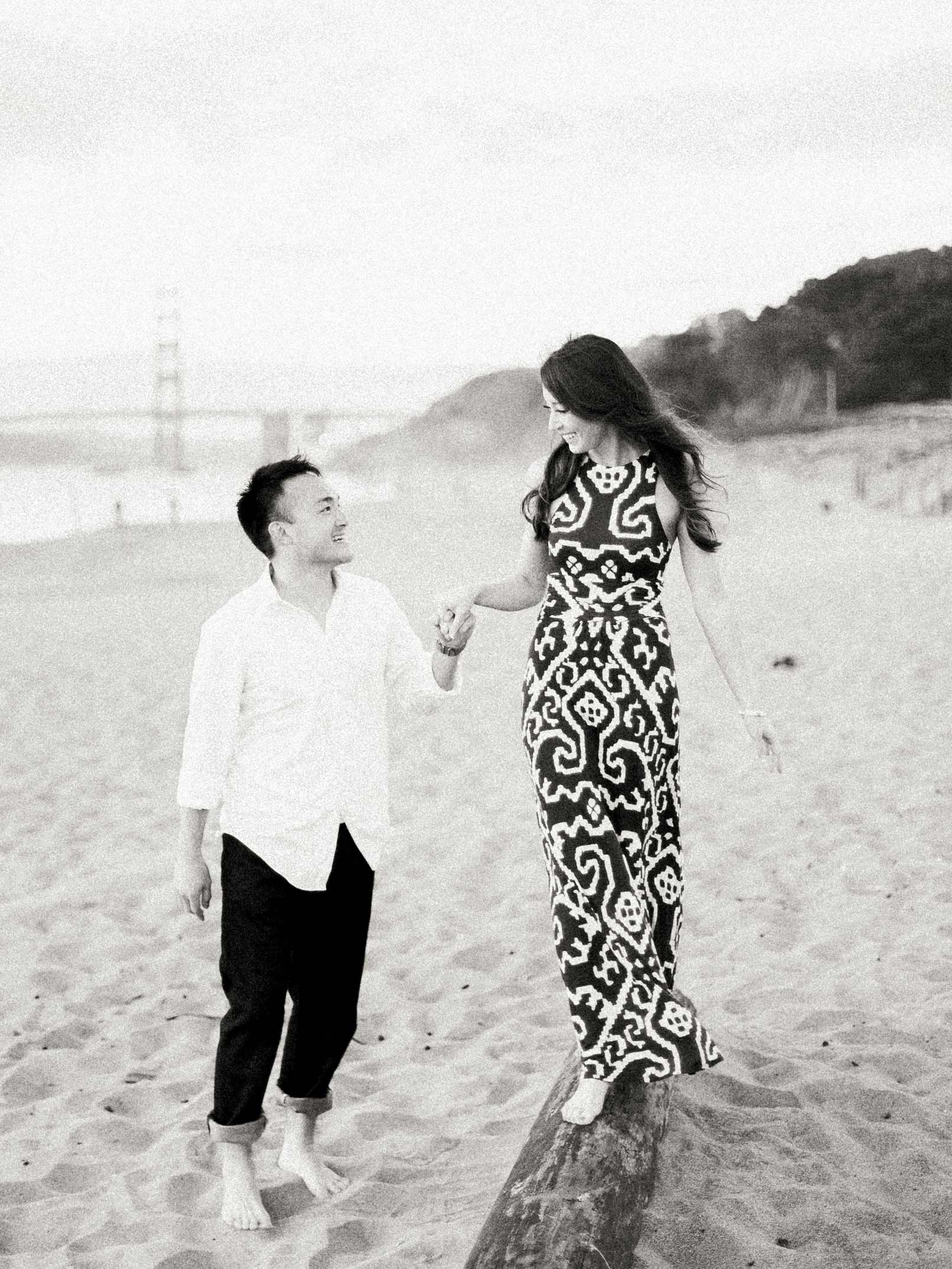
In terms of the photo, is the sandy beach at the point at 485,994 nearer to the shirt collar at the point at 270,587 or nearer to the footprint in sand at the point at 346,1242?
the footprint in sand at the point at 346,1242

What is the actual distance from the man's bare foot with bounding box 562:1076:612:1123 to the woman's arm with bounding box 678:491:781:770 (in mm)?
787

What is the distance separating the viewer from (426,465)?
197 feet

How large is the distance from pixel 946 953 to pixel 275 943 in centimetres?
238

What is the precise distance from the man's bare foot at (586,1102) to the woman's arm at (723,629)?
31.0 inches

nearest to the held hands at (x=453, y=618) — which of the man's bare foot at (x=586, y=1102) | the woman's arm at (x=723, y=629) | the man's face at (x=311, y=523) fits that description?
the man's face at (x=311, y=523)

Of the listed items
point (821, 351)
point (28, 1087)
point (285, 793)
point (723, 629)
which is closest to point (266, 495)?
point (285, 793)

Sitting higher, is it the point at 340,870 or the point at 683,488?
the point at 683,488

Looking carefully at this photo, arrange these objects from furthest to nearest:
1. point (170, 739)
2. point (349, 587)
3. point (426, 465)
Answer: point (426, 465)
point (170, 739)
point (349, 587)

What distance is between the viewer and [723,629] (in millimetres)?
3057

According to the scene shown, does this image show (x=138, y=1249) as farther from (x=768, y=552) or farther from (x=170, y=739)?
(x=768, y=552)

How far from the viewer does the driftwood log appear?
2.34 m

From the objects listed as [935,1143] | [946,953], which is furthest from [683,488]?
[946,953]

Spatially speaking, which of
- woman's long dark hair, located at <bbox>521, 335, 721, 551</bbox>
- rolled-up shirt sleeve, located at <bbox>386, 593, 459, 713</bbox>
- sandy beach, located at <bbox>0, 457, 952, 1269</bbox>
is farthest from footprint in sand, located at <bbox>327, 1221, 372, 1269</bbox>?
woman's long dark hair, located at <bbox>521, 335, 721, 551</bbox>

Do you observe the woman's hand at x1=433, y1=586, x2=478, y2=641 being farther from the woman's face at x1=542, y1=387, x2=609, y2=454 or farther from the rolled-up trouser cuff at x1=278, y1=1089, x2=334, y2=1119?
the rolled-up trouser cuff at x1=278, y1=1089, x2=334, y2=1119
